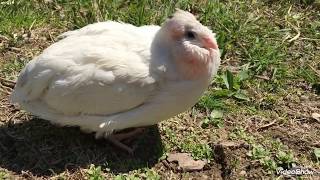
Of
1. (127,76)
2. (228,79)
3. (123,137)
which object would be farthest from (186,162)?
(228,79)

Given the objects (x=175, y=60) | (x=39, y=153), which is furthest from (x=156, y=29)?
(x=39, y=153)

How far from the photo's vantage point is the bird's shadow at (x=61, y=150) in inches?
145

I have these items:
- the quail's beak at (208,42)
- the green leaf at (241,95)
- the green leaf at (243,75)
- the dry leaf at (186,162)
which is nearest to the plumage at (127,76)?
the quail's beak at (208,42)

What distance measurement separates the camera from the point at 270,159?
3.69m

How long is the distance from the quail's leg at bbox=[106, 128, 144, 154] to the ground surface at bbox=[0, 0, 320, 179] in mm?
41

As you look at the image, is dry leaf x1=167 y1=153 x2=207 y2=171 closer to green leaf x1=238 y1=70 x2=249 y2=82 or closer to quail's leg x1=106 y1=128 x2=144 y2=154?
quail's leg x1=106 y1=128 x2=144 y2=154

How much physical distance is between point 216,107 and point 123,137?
68cm

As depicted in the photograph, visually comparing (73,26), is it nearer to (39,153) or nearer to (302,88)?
(39,153)

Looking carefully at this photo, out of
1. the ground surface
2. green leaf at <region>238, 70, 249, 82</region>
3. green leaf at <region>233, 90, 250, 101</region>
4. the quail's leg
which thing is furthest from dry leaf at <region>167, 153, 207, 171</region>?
green leaf at <region>238, 70, 249, 82</region>

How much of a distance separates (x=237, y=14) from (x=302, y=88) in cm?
93

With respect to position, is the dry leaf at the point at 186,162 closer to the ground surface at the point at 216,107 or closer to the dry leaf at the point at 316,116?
the ground surface at the point at 216,107

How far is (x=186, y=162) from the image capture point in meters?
3.72

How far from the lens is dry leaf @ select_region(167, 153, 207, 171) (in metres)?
3.68

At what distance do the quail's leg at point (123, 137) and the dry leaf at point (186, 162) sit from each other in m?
0.25
